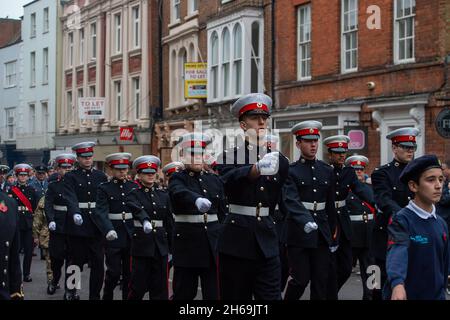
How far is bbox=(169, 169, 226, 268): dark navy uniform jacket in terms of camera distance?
29.0 feet

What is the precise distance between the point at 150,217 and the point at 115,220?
39.6 inches

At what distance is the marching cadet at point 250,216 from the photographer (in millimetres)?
7324

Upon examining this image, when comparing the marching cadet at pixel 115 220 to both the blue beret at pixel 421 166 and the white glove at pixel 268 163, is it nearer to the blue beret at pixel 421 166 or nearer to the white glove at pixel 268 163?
the white glove at pixel 268 163

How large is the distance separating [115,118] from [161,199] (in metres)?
30.3

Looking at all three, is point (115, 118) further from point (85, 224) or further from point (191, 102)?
point (85, 224)

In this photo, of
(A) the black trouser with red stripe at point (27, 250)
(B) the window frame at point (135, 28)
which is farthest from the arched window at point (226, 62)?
(A) the black trouser with red stripe at point (27, 250)

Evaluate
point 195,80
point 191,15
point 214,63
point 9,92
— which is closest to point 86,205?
point 214,63

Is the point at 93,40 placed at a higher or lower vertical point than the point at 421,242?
higher

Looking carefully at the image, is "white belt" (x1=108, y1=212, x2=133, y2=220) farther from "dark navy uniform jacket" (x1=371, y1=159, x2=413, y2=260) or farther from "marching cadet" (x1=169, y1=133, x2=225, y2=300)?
"dark navy uniform jacket" (x1=371, y1=159, x2=413, y2=260)

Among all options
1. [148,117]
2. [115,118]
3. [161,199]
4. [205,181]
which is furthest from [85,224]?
[115,118]

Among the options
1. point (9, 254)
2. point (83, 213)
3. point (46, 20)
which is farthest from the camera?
point (46, 20)

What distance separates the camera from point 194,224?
9.04 metres

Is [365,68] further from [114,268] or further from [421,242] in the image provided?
[421,242]

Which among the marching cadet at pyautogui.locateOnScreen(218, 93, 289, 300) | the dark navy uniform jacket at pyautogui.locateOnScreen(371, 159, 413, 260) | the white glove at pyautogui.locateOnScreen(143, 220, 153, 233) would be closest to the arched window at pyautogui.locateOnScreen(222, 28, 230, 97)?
the white glove at pyautogui.locateOnScreen(143, 220, 153, 233)
